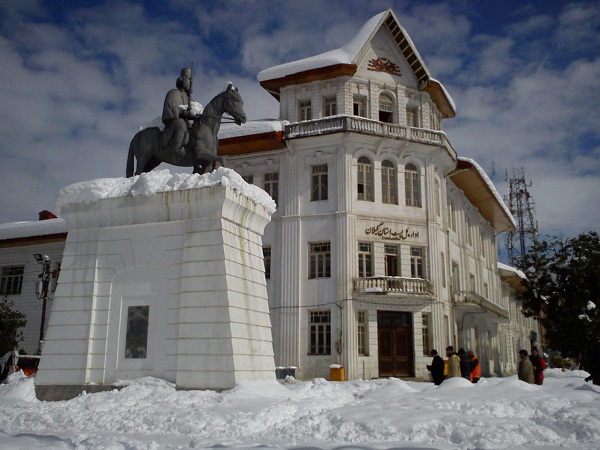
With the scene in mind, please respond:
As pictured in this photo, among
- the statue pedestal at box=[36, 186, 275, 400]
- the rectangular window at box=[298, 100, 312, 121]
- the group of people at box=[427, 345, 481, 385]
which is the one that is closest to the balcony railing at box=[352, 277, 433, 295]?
the group of people at box=[427, 345, 481, 385]

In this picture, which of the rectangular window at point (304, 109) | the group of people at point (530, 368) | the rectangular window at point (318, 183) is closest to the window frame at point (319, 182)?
the rectangular window at point (318, 183)

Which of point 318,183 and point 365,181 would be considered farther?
point 318,183

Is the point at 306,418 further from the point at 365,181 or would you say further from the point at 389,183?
the point at 389,183

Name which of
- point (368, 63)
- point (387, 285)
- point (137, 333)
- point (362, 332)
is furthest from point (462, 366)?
point (368, 63)

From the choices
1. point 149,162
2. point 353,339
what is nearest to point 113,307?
point 149,162

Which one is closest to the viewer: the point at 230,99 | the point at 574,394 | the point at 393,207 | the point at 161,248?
the point at 574,394

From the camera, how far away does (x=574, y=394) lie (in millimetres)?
9984

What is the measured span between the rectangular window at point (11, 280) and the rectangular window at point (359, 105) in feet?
71.1

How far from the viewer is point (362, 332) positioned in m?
27.8

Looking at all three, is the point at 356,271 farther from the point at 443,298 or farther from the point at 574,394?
the point at 574,394

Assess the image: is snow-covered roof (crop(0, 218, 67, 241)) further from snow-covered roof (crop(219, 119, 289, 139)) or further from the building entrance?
the building entrance

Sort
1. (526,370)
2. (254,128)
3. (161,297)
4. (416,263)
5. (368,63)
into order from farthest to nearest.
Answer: (368,63)
(254,128)
(416,263)
(526,370)
(161,297)

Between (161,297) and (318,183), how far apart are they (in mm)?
18761

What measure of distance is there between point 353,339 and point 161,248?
664 inches
